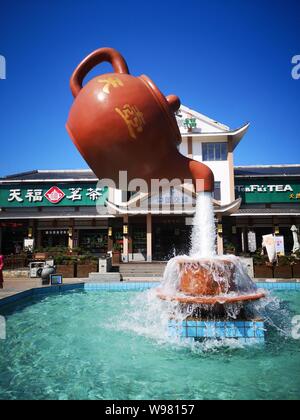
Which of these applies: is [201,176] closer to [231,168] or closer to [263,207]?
[231,168]

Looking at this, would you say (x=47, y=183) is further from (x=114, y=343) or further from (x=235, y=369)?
(x=235, y=369)

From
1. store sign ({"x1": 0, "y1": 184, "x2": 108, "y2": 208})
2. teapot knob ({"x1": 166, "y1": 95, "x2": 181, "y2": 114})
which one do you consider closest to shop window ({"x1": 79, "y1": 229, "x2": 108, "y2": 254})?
store sign ({"x1": 0, "y1": 184, "x2": 108, "y2": 208})

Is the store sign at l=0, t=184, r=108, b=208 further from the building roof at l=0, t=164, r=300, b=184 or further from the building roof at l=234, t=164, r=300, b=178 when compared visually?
the building roof at l=234, t=164, r=300, b=178

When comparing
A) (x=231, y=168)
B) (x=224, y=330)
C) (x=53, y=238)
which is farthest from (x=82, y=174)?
(x=224, y=330)

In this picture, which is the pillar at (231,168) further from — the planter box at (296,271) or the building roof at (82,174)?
the planter box at (296,271)

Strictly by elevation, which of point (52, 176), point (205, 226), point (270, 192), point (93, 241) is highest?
point (52, 176)

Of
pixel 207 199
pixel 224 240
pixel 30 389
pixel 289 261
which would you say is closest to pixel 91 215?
pixel 224 240

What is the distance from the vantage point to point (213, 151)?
2086 cm

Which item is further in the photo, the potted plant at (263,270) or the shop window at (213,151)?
the shop window at (213,151)

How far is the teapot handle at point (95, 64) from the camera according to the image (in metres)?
3.85

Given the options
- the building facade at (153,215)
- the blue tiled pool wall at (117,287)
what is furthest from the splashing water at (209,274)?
the building facade at (153,215)

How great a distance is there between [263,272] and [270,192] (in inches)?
395

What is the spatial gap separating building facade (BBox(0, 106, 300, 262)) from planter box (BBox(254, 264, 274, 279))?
583 cm

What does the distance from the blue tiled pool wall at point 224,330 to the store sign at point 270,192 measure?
684 inches
